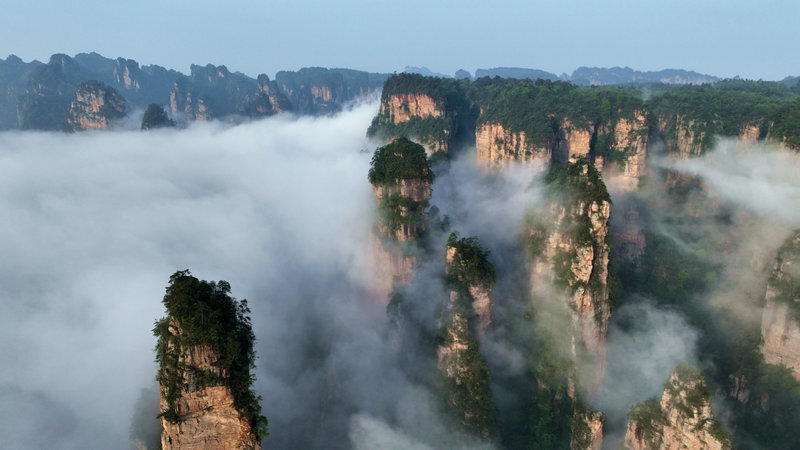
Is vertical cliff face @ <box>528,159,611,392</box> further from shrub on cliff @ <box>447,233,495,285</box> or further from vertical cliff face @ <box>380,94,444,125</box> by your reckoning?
vertical cliff face @ <box>380,94,444,125</box>

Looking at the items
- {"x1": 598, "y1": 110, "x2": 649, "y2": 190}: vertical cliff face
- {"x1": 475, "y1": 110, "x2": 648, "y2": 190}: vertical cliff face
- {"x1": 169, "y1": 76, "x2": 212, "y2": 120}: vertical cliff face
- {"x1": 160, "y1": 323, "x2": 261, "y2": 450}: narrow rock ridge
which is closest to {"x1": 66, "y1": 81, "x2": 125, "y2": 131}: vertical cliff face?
{"x1": 169, "y1": 76, "x2": 212, "y2": 120}: vertical cliff face

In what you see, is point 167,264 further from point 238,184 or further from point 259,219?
point 238,184

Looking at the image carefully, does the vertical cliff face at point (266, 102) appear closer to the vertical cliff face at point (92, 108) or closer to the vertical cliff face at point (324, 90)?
the vertical cliff face at point (324, 90)

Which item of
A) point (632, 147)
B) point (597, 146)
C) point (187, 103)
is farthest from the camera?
point (187, 103)

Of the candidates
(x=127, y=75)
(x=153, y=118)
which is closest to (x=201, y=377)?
(x=153, y=118)

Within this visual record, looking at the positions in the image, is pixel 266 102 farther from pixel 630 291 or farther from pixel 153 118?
pixel 630 291

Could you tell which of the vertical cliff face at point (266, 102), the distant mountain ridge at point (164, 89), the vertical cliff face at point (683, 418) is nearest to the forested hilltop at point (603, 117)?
the vertical cliff face at point (683, 418)
